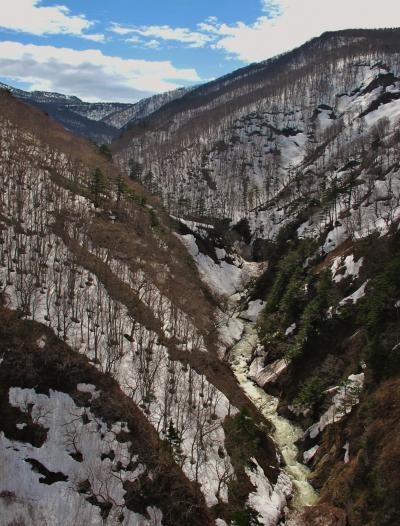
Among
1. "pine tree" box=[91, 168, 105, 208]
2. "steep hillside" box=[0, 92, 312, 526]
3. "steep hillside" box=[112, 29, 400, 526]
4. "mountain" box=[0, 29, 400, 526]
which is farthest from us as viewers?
"pine tree" box=[91, 168, 105, 208]

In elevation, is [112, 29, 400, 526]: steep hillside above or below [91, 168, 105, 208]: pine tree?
below

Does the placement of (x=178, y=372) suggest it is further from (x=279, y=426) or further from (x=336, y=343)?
(x=336, y=343)

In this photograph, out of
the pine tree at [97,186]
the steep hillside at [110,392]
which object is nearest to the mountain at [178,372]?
the steep hillside at [110,392]

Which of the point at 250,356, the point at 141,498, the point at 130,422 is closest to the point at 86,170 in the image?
the point at 250,356

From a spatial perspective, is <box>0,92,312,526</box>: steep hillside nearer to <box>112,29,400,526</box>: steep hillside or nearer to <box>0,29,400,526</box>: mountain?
<box>0,29,400,526</box>: mountain

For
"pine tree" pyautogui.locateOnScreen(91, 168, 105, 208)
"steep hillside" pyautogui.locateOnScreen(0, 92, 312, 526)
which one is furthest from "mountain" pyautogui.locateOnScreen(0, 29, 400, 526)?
"pine tree" pyautogui.locateOnScreen(91, 168, 105, 208)

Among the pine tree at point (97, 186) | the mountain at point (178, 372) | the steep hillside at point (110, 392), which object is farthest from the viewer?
the pine tree at point (97, 186)

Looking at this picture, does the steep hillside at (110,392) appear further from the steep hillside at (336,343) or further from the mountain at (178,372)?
the steep hillside at (336,343)

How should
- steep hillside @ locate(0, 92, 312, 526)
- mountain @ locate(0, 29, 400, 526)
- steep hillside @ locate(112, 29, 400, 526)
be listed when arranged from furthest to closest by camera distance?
steep hillside @ locate(112, 29, 400, 526) → mountain @ locate(0, 29, 400, 526) → steep hillside @ locate(0, 92, 312, 526)
